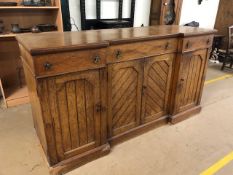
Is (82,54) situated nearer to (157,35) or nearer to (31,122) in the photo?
(157,35)

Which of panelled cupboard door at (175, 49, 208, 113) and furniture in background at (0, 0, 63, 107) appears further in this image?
furniture in background at (0, 0, 63, 107)

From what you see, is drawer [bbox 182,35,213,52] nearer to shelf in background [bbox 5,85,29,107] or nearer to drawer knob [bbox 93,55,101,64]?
drawer knob [bbox 93,55,101,64]

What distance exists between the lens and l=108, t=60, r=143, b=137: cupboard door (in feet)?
5.49

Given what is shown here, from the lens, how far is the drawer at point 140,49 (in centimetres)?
157

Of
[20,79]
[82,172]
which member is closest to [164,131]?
[82,172]

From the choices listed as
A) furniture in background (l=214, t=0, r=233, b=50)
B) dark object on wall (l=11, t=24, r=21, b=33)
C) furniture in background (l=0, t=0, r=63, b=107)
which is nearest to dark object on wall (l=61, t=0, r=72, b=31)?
furniture in background (l=0, t=0, r=63, b=107)

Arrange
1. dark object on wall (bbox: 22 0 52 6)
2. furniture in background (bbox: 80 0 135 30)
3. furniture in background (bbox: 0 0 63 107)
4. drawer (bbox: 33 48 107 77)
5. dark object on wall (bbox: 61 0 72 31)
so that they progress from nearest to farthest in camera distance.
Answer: drawer (bbox: 33 48 107 77)
dark object on wall (bbox: 22 0 52 6)
furniture in background (bbox: 0 0 63 107)
dark object on wall (bbox: 61 0 72 31)
furniture in background (bbox: 80 0 135 30)

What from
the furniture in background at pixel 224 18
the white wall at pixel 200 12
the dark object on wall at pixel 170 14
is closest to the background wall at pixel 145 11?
the white wall at pixel 200 12

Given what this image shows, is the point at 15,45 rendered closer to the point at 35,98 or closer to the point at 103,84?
the point at 35,98

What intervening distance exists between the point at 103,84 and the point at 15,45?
189 centimetres

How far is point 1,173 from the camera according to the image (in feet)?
5.23

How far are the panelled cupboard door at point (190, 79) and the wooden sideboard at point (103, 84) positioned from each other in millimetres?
12

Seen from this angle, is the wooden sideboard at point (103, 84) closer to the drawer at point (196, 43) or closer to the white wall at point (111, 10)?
the drawer at point (196, 43)

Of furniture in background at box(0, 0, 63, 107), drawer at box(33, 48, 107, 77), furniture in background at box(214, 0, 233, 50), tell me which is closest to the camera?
drawer at box(33, 48, 107, 77)
